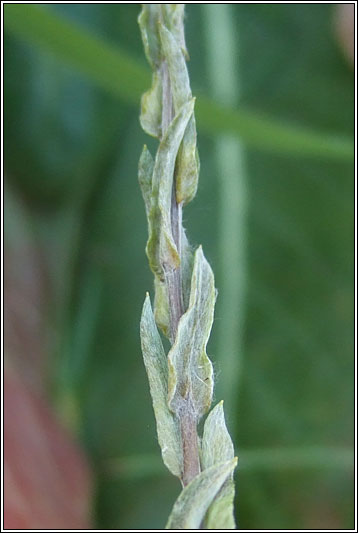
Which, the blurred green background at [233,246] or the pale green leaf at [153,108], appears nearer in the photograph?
the pale green leaf at [153,108]

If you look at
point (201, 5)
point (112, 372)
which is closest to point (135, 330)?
point (112, 372)

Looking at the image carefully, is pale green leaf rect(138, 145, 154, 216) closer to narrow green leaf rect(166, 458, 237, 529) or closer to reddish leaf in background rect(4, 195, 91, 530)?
narrow green leaf rect(166, 458, 237, 529)

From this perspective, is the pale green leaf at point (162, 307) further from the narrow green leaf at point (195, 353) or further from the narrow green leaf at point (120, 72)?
the narrow green leaf at point (120, 72)

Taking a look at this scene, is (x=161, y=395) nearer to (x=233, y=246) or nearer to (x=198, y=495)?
(x=198, y=495)

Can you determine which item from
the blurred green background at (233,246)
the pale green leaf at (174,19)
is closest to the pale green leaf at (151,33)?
the pale green leaf at (174,19)

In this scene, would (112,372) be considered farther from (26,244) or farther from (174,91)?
(174,91)

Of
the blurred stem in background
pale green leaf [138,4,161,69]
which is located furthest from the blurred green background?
pale green leaf [138,4,161,69]

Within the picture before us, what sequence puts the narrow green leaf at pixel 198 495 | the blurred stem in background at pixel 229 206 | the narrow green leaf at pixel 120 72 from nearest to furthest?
the narrow green leaf at pixel 198 495 < the narrow green leaf at pixel 120 72 < the blurred stem in background at pixel 229 206

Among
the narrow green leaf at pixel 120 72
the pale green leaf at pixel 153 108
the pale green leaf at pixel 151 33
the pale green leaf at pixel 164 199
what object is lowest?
the pale green leaf at pixel 164 199
